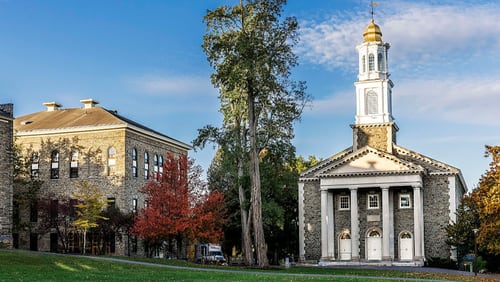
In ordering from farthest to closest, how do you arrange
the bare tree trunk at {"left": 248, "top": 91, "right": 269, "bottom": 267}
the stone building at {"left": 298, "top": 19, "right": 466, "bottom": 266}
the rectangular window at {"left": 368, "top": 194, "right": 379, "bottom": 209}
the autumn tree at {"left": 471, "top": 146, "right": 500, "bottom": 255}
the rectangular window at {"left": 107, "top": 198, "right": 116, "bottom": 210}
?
the rectangular window at {"left": 368, "top": 194, "right": 379, "bottom": 209} → the rectangular window at {"left": 107, "top": 198, "right": 116, "bottom": 210} → the stone building at {"left": 298, "top": 19, "right": 466, "bottom": 266} → the bare tree trunk at {"left": 248, "top": 91, "right": 269, "bottom": 267} → the autumn tree at {"left": 471, "top": 146, "right": 500, "bottom": 255}

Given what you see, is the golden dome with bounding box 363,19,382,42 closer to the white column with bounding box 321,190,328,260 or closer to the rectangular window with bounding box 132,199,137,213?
the white column with bounding box 321,190,328,260

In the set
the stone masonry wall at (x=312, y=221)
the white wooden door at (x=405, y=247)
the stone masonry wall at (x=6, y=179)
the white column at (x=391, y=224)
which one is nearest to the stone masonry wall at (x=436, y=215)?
the white wooden door at (x=405, y=247)

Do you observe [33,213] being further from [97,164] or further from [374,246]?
[374,246]

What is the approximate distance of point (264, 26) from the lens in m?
48.4

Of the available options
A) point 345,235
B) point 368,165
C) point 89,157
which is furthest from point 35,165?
point 368,165

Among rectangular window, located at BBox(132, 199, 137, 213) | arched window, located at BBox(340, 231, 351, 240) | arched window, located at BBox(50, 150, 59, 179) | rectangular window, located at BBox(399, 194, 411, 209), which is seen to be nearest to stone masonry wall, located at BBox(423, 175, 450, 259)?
rectangular window, located at BBox(399, 194, 411, 209)

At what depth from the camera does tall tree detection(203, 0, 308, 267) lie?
153 feet

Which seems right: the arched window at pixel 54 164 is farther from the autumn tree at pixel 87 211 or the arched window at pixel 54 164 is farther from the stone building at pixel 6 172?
the stone building at pixel 6 172

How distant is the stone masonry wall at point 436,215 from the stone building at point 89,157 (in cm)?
2137

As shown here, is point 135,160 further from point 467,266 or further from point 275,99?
point 467,266

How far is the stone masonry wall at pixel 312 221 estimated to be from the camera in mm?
61969

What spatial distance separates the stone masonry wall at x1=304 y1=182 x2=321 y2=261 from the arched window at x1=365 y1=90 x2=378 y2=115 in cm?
791

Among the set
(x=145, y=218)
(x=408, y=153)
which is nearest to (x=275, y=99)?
(x=145, y=218)

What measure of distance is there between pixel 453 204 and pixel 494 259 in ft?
19.7
